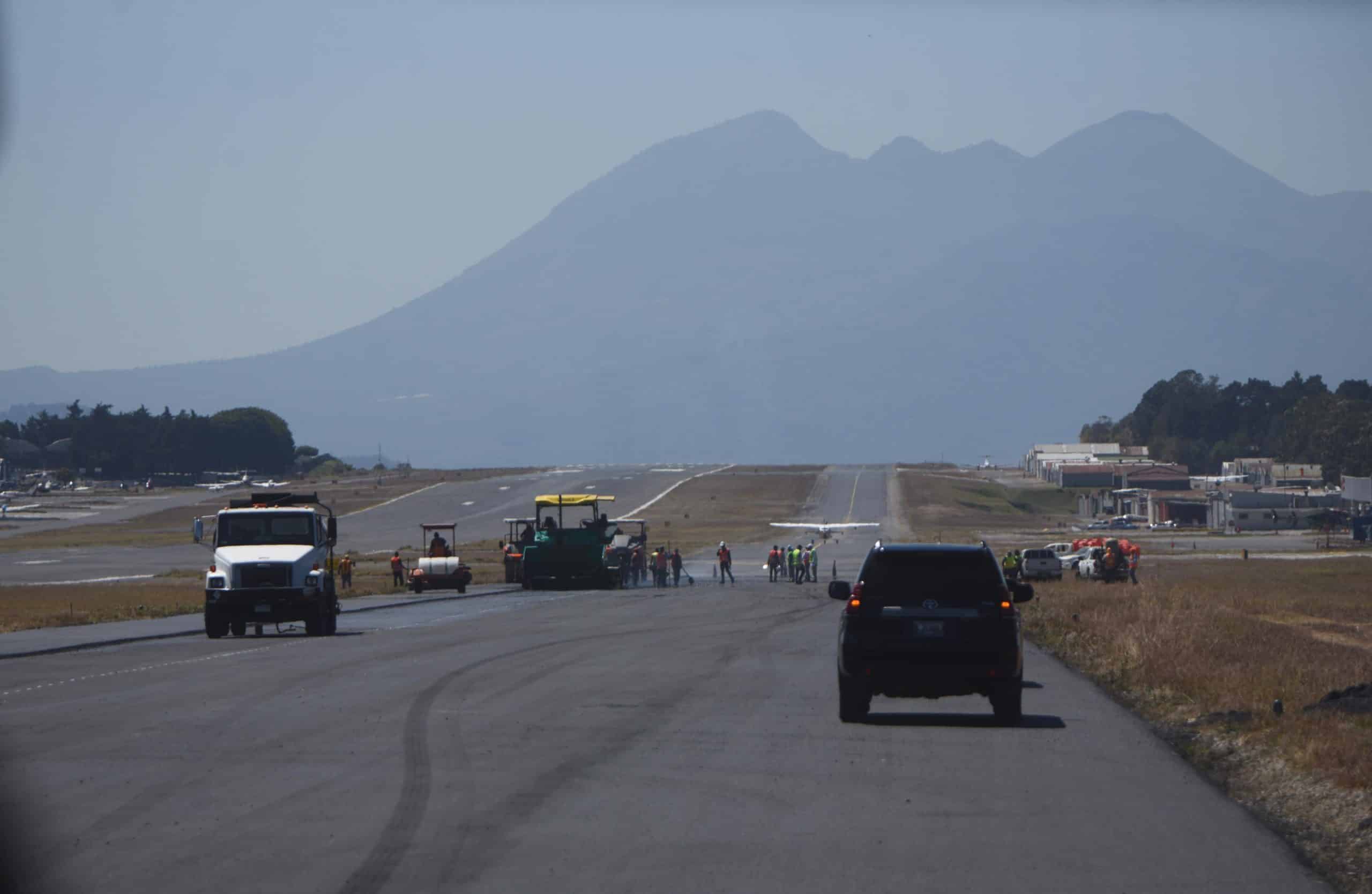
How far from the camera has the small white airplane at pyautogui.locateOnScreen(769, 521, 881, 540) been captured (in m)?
92.7

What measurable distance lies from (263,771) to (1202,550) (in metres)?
83.4

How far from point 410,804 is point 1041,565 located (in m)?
51.6

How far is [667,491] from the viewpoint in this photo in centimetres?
13875

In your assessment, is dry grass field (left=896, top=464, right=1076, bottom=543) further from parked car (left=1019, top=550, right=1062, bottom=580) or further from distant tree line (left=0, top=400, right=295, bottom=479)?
distant tree line (left=0, top=400, right=295, bottom=479)

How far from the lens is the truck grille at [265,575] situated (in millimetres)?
29812

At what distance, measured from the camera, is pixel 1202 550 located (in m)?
89.1

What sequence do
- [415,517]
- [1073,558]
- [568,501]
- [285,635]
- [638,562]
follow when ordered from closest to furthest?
[285,635] → [568,501] → [638,562] → [1073,558] → [415,517]

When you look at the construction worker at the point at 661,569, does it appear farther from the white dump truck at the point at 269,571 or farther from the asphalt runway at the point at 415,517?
the white dump truck at the point at 269,571

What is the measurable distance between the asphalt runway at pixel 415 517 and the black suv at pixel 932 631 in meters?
53.2

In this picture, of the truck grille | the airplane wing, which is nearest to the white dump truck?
the truck grille

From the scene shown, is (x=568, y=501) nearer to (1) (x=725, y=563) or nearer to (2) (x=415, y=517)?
(1) (x=725, y=563)

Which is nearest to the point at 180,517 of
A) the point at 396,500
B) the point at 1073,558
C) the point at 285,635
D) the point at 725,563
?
the point at 396,500

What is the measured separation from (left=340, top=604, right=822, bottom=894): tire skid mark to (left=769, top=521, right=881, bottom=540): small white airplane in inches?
2739

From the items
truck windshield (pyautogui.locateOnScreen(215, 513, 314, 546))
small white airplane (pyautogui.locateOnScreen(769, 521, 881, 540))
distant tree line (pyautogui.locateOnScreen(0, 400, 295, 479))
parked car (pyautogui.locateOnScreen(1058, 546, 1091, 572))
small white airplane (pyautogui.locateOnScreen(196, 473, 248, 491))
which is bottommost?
parked car (pyautogui.locateOnScreen(1058, 546, 1091, 572))
